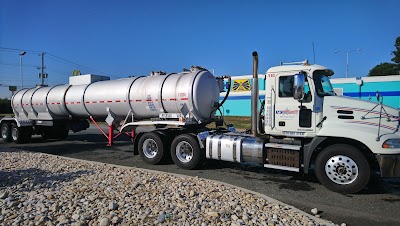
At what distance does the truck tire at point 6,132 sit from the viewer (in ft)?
53.8

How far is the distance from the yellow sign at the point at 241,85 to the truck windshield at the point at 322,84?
24698 millimetres

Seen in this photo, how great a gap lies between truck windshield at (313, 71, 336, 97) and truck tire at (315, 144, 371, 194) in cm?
133

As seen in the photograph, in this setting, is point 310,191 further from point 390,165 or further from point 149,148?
point 149,148

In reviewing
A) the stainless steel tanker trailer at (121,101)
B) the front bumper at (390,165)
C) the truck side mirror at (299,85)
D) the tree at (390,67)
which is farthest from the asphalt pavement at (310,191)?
the tree at (390,67)

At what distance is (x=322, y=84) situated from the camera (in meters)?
7.38

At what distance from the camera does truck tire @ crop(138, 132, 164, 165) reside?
9555 millimetres

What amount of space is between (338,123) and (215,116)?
14.6 ft

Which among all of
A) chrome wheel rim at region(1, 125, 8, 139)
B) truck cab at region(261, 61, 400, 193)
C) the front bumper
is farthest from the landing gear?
the front bumper

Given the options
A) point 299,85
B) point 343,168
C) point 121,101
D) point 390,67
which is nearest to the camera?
point 343,168

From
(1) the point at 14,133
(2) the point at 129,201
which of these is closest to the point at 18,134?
(1) the point at 14,133

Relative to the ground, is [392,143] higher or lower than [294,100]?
lower

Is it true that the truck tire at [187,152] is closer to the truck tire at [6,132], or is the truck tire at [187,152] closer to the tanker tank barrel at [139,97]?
the tanker tank barrel at [139,97]

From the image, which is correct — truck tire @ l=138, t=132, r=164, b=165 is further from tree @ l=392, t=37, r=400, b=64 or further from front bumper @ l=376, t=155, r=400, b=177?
tree @ l=392, t=37, r=400, b=64

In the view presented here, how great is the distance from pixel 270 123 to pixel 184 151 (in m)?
2.92
